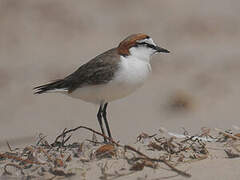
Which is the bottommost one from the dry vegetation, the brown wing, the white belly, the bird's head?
the dry vegetation

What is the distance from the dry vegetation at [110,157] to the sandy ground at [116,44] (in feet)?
10.6

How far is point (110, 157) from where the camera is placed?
4.05 metres

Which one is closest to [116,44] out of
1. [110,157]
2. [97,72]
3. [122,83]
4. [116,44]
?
[116,44]

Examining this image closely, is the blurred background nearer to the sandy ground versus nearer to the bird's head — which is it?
the sandy ground

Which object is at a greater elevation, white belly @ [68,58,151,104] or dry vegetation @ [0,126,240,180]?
white belly @ [68,58,151,104]

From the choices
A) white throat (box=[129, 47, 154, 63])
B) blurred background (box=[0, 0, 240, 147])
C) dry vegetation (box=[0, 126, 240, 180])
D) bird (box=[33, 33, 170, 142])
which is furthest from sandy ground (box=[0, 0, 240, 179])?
dry vegetation (box=[0, 126, 240, 180])

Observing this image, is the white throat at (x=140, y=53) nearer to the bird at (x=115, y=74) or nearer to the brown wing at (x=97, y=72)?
the bird at (x=115, y=74)

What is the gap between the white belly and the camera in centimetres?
541

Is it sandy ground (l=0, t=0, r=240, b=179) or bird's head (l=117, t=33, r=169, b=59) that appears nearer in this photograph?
bird's head (l=117, t=33, r=169, b=59)

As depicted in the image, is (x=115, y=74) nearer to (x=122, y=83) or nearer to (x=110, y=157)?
(x=122, y=83)

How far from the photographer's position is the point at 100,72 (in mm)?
5492

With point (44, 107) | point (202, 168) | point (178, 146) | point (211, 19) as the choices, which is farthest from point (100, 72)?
point (211, 19)

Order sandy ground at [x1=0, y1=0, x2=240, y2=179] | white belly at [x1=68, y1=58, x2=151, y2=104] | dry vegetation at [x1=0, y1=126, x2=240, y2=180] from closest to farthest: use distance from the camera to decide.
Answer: dry vegetation at [x1=0, y1=126, x2=240, y2=180]
white belly at [x1=68, y1=58, x2=151, y2=104]
sandy ground at [x1=0, y1=0, x2=240, y2=179]

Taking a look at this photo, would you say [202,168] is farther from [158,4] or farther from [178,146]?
[158,4]
